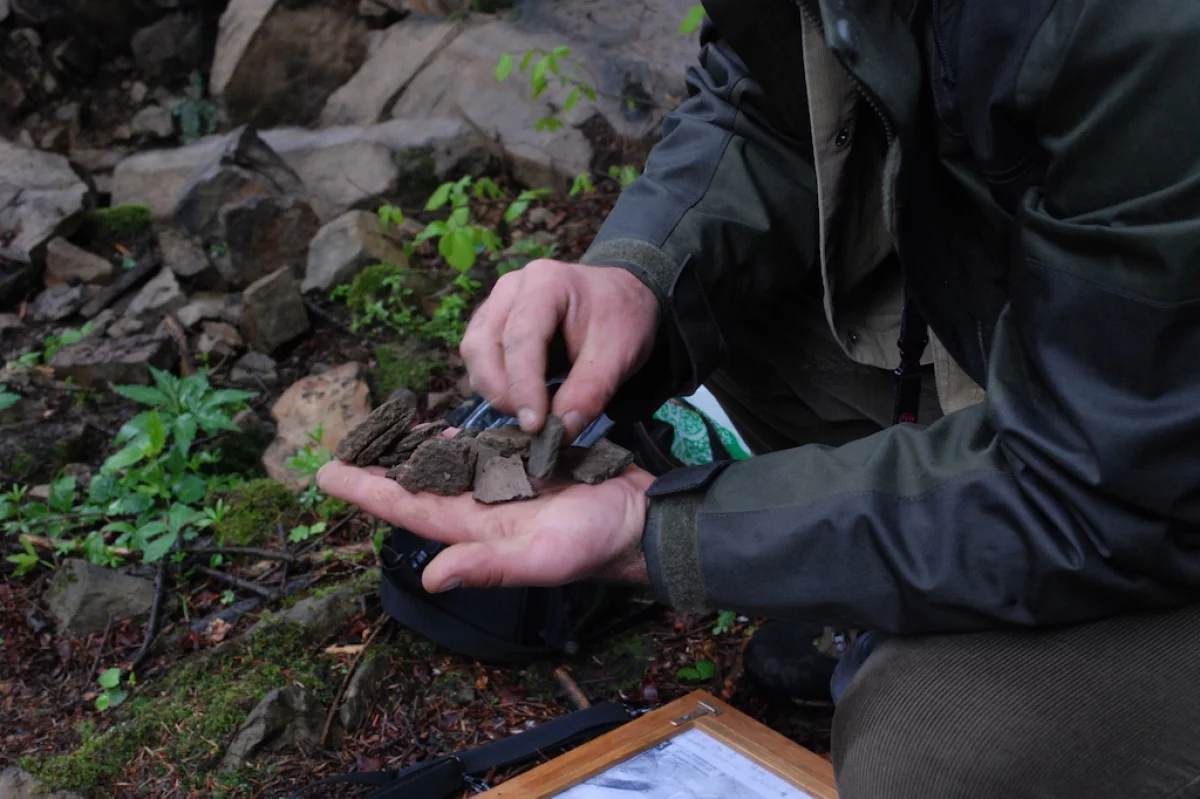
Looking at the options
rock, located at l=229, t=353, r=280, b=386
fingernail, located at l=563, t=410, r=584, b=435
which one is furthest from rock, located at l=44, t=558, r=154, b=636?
fingernail, located at l=563, t=410, r=584, b=435

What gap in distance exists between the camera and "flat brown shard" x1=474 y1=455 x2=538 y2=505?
2029mm

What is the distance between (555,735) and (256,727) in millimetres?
755

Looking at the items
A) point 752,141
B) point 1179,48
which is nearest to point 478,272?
point 752,141

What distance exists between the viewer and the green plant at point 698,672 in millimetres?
2836

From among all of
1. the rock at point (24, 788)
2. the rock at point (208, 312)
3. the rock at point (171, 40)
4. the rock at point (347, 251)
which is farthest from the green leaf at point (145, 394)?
the rock at point (171, 40)

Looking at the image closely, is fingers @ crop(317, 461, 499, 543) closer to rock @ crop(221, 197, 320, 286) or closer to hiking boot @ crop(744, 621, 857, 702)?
hiking boot @ crop(744, 621, 857, 702)

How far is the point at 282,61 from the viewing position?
8.46 metres

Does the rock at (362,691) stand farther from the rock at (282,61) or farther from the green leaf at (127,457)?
the rock at (282,61)

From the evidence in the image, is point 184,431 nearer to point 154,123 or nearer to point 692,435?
point 692,435

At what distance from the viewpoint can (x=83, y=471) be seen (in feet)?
12.8

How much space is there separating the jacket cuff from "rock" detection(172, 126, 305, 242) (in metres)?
4.42

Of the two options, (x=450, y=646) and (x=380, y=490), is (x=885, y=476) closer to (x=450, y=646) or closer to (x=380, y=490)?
(x=380, y=490)

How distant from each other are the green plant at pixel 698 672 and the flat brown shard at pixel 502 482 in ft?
3.39

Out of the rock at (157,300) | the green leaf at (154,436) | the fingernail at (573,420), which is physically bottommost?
the rock at (157,300)
